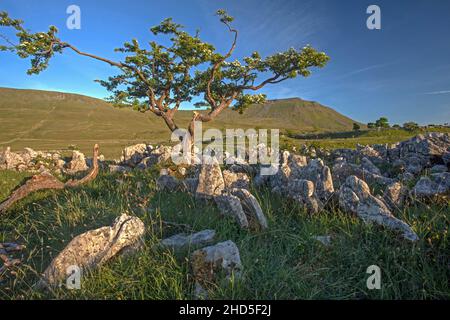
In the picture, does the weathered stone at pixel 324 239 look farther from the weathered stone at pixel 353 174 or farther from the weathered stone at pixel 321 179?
the weathered stone at pixel 353 174

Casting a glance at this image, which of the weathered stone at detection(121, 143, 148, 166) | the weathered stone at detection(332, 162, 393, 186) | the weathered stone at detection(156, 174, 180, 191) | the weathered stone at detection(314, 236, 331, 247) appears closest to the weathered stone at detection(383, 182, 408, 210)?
the weathered stone at detection(332, 162, 393, 186)

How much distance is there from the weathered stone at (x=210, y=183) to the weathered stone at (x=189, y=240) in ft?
6.03

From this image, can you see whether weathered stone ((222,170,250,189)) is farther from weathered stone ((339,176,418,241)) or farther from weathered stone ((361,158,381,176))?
weathered stone ((361,158,381,176))

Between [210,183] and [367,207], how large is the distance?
3345 millimetres

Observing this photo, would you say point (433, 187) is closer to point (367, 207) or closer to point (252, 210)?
point (367, 207)

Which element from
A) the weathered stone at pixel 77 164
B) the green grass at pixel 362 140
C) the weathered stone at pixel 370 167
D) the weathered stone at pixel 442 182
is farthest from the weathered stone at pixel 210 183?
the green grass at pixel 362 140

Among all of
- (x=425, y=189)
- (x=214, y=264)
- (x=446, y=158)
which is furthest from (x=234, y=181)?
(x=446, y=158)

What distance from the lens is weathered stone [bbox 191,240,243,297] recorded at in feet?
13.3

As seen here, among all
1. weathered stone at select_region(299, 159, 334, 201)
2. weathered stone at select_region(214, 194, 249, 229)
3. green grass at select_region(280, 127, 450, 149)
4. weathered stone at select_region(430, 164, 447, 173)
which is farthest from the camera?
green grass at select_region(280, 127, 450, 149)

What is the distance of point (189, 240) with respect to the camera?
15.7 ft

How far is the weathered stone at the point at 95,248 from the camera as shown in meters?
4.32

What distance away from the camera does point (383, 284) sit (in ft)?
12.9

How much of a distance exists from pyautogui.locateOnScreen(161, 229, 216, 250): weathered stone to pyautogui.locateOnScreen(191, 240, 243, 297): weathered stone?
0.44m
